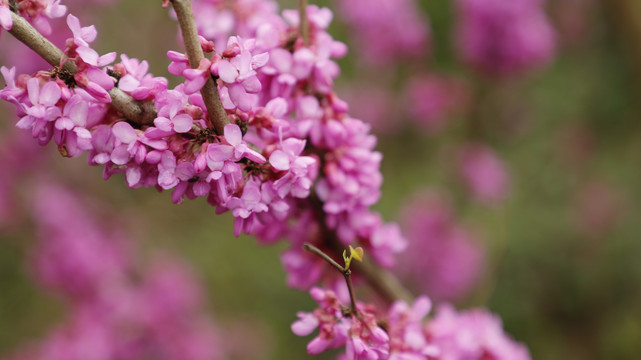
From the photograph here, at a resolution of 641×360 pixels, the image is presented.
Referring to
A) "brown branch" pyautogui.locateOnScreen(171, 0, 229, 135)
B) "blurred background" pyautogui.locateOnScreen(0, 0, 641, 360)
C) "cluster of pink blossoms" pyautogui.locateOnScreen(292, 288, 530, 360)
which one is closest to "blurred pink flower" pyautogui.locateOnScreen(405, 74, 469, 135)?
"blurred background" pyautogui.locateOnScreen(0, 0, 641, 360)

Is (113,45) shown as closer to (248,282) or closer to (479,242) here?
(248,282)

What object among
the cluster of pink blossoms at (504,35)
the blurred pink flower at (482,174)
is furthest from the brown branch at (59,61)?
the blurred pink flower at (482,174)

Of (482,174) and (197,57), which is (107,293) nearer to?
(482,174)

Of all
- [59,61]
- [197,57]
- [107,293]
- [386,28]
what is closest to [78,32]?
[59,61]

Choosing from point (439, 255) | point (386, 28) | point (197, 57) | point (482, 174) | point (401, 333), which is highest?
point (386, 28)

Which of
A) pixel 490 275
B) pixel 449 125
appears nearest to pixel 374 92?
pixel 449 125
